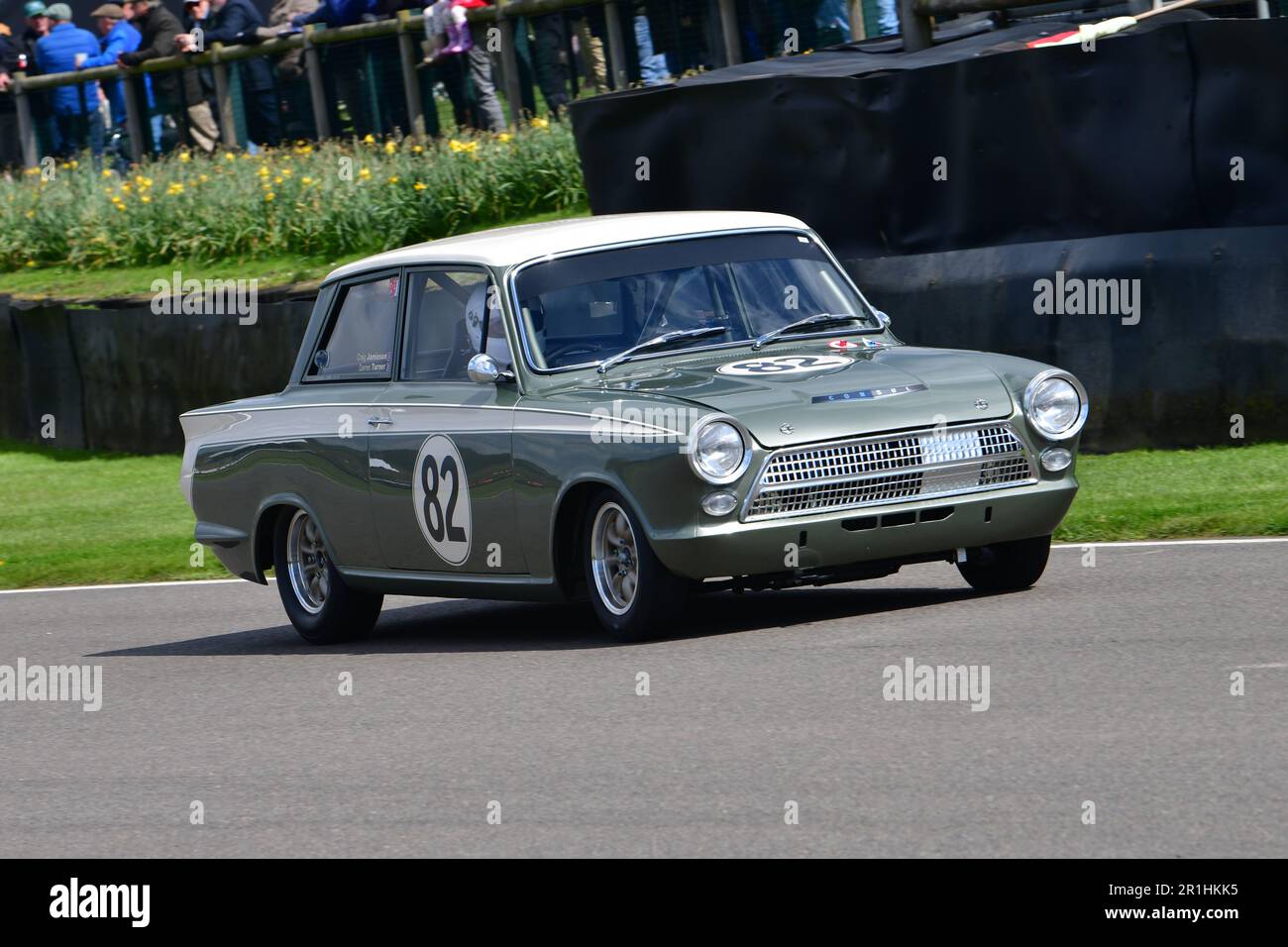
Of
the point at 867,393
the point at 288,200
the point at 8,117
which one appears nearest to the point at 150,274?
the point at 288,200

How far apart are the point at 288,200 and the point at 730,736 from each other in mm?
16810

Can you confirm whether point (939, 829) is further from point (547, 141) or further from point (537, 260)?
point (547, 141)

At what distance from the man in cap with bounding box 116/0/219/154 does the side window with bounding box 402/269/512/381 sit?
55.1 ft

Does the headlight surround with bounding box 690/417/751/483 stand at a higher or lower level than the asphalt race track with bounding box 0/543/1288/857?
higher

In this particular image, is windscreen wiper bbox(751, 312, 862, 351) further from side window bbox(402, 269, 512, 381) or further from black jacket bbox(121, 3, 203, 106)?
black jacket bbox(121, 3, 203, 106)

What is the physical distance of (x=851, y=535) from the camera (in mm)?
8414

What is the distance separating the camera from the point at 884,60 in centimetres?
1531

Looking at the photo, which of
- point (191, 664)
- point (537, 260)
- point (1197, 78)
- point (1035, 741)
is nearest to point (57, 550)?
point (191, 664)

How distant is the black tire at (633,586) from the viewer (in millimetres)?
8438

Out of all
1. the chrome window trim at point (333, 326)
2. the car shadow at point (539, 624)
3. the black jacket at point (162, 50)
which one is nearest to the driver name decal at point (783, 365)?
the car shadow at point (539, 624)

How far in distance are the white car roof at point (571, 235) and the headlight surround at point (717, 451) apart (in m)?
1.61

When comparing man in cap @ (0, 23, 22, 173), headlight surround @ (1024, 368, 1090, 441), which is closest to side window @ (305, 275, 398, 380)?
headlight surround @ (1024, 368, 1090, 441)

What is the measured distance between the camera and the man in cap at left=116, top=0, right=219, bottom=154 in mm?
25844

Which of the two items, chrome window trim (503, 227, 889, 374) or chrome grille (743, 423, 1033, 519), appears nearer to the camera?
chrome grille (743, 423, 1033, 519)
